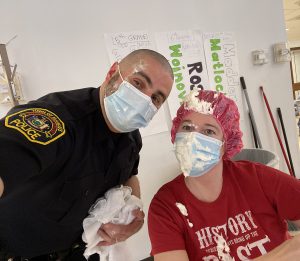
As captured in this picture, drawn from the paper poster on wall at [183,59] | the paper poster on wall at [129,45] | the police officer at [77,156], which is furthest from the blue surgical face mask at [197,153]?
the paper poster on wall at [183,59]

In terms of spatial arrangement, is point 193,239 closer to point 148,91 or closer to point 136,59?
point 148,91

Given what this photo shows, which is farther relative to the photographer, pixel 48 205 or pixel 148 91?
pixel 148 91

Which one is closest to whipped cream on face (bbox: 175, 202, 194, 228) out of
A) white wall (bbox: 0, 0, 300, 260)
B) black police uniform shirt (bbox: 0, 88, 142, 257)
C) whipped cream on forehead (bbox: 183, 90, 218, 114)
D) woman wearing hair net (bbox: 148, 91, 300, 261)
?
woman wearing hair net (bbox: 148, 91, 300, 261)

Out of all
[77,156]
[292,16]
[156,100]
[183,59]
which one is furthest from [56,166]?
[292,16]

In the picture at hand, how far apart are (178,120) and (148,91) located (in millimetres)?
202

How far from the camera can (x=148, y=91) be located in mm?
1104

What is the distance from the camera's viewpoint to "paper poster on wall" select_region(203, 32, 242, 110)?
94.9 inches

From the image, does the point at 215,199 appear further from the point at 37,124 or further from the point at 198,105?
the point at 37,124

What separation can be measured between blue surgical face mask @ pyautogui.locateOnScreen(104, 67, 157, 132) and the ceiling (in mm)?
4288

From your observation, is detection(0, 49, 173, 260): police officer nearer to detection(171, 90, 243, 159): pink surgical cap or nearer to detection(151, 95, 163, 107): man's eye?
detection(151, 95, 163, 107): man's eye

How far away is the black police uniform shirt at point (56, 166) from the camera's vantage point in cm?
72

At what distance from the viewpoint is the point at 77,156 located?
964 millimetres

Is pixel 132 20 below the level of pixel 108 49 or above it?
above

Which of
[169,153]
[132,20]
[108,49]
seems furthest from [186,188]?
[132,20]
